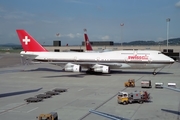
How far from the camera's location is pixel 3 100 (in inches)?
870

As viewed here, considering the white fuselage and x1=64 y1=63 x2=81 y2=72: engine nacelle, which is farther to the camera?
the white fuselage

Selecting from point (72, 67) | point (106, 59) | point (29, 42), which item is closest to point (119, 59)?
point (106, 59)

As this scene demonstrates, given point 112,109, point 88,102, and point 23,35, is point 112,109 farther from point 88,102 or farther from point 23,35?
point 23,35

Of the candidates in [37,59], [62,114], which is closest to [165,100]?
[62,114]

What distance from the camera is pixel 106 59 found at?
41.9m

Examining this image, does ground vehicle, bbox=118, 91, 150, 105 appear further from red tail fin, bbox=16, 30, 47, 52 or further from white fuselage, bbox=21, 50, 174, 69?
red tail fin, bbox=16, 30, 47, 52

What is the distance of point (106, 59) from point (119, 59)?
2.19 meters

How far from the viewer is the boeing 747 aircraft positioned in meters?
39.9

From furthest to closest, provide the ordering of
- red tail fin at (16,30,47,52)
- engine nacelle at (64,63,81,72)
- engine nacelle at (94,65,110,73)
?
red tail fin at (16,30,47,52) → engine nacelle at (94,65,110,73) → engine nacelle at (64,63,81,72)

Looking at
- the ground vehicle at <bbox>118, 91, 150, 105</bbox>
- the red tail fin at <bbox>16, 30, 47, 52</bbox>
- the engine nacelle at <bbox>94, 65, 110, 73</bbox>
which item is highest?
the red tail fin at <bbox>16, 30, 47, 52</bbox>

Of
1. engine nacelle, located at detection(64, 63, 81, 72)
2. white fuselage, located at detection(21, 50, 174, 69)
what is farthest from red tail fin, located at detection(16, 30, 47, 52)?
engine nacelle, located at detection(64, 63, 81, 72)

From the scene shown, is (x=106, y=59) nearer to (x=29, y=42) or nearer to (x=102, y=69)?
(x=102, y=69)

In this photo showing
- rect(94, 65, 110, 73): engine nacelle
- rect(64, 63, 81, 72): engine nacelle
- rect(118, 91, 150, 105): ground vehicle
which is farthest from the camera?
rect(94, 65, 110, 73): engine nacelle

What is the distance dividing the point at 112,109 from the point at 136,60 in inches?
897
